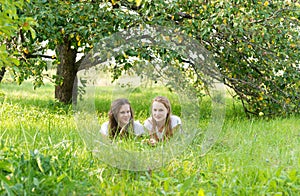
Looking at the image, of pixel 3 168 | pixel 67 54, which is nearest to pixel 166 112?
pixel 3 168

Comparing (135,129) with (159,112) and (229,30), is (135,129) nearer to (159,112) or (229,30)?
(159,112)

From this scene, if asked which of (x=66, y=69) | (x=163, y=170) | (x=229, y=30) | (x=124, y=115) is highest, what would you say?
(x=229, y=30)

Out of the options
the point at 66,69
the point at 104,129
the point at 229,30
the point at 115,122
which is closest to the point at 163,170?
the point at 104,129

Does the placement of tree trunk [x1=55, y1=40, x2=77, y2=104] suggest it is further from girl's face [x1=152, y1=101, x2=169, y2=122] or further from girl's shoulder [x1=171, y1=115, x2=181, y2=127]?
girl's shoulder [x1=171, y1=115, x2=181, y2=127]

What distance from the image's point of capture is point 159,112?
4855mm

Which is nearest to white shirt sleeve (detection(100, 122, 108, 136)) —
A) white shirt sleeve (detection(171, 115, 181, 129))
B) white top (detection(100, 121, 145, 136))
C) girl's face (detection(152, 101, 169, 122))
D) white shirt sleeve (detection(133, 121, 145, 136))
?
white top (detection(100, 121, 145, 136))

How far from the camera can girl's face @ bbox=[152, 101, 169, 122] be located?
4773 millimetres

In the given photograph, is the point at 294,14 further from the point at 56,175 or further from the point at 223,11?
the point at 56,175

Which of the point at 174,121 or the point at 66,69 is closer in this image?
the point at 174,121

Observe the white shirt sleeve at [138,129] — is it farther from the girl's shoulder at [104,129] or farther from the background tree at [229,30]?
the background tree at [229,30]

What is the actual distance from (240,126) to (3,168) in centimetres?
336

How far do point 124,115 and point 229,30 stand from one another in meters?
1.91

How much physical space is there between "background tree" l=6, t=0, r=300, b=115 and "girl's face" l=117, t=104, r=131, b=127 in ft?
2.33

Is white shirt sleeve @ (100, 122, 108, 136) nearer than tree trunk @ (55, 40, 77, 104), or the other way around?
white shirt sleeve @ (100, 122, 108, 136)
